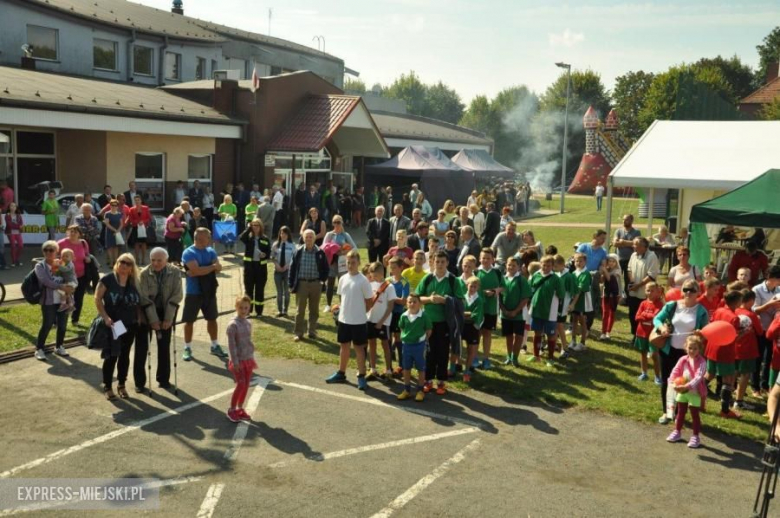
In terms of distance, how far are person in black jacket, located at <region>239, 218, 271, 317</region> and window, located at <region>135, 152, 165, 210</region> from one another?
37.4 ft

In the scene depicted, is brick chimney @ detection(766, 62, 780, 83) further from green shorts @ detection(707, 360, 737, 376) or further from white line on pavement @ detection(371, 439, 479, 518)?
white line on pavement @ detection(371, 439, 479, 518)

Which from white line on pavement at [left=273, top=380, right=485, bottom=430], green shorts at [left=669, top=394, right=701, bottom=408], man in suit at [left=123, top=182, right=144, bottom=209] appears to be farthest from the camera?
man in suit at [left=123, top=182, right=144, bottom=209]

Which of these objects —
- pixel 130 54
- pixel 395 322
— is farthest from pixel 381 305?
pixel 130 54

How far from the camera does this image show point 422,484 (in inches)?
296

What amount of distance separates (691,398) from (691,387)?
4.8 inches

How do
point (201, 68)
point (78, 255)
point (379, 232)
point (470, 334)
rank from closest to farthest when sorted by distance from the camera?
point (470, 334), point (78, 255), point (379, 232), point (201, 68)

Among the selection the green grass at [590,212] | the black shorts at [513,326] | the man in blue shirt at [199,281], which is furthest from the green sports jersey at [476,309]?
the green grass at [590,212]

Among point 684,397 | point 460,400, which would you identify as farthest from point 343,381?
point 684,397

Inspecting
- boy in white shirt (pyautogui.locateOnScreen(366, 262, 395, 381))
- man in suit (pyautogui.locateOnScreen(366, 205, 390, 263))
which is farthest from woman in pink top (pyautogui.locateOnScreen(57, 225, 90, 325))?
man in suit (pyautogui.locateOnScreen(366, 205, 390, 263))

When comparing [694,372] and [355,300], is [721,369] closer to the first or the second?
[694,372]

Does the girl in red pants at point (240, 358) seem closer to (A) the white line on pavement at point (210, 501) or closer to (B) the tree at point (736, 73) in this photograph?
(A) the white line on pavement at point (210, 501)

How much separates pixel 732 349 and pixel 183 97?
22.9 meters

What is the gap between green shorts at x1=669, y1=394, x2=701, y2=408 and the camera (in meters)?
8.66

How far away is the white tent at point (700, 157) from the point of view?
54.6ft
